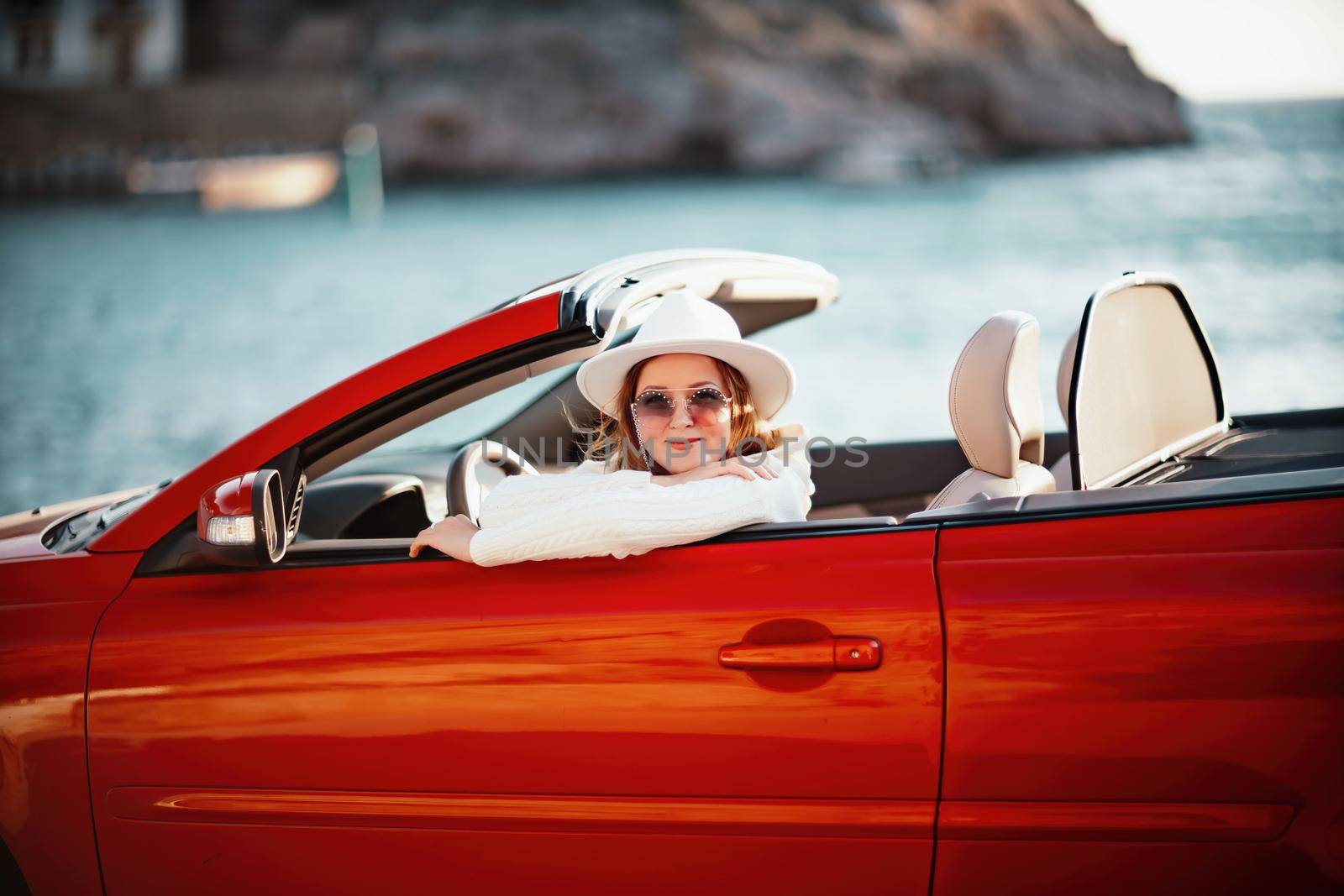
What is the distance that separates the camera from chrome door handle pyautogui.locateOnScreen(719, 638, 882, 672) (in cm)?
183

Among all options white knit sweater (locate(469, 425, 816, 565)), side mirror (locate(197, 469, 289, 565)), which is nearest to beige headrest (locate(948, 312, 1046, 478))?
white knit sweater (locate(469, 425, 816, 565))

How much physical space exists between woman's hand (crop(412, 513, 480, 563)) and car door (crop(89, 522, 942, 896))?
0.12 ft

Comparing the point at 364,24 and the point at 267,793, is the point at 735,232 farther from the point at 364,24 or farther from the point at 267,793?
the point at 267,793

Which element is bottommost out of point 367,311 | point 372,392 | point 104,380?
point 372,392

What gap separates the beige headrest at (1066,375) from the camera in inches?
97.1

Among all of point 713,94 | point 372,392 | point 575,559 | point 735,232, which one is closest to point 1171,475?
point 575,559

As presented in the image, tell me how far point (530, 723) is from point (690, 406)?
62cm

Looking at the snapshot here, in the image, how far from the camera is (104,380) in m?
20.9

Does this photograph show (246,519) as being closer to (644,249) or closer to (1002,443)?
(1002,443)

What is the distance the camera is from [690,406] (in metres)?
2.20

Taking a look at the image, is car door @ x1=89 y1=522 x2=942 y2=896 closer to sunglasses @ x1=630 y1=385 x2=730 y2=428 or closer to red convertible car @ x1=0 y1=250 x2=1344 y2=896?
red convertible car @ x1=0 y1=250 x2=1344 y2=896

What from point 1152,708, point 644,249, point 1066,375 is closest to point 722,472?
point 1152,708

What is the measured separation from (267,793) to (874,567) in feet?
3.59

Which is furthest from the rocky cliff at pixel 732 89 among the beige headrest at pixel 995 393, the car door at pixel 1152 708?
the car door at pixel 1152 708
